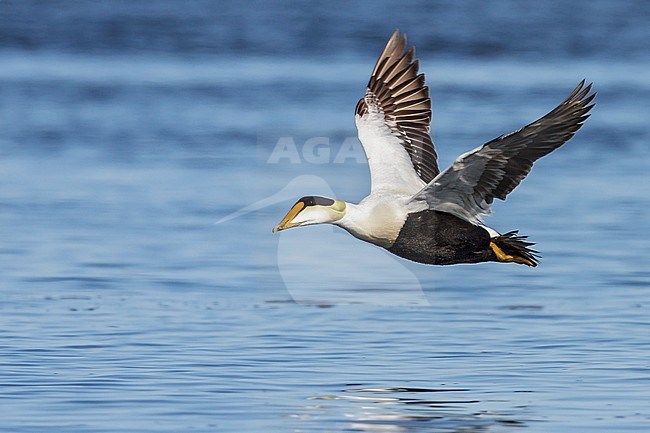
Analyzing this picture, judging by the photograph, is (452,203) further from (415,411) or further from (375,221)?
(415,411)

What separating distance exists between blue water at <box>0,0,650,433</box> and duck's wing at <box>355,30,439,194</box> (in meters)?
1.19

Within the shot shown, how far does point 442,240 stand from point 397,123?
1.95m

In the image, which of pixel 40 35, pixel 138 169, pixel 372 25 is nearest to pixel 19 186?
pixel 138 169

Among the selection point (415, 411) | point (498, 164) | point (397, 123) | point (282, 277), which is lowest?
point (415, 411)

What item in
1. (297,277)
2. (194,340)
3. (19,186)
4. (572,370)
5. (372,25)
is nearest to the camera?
(572,370)

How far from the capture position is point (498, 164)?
9.98 meters

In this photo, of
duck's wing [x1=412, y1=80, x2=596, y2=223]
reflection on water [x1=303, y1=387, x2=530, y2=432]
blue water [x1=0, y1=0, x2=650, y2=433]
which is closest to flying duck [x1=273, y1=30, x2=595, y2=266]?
duck's wing [x1=412, y1=80, x2=596, y2=223]

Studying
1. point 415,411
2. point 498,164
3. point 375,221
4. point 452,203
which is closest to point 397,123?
point 452,203

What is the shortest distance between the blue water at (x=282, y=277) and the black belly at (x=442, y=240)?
2.33 ft

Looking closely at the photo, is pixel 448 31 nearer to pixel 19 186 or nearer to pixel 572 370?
pixel 19 186

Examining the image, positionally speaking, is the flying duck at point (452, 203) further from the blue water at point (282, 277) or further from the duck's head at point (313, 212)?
the blue water at point (282, 277)

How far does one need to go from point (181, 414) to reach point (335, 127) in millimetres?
15248

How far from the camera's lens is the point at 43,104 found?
1072 inches

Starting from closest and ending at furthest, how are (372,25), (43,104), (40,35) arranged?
(43,104) < (40,35) < (372,25)
